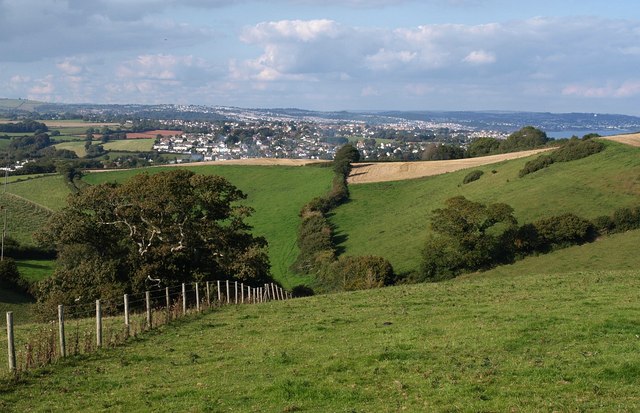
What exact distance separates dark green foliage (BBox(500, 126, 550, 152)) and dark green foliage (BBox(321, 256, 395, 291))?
82759mm

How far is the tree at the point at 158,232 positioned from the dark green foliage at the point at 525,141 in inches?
3792

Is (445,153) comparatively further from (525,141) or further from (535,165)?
(535,165)

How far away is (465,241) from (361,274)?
8601 millimetres

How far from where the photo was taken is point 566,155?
3292 inches

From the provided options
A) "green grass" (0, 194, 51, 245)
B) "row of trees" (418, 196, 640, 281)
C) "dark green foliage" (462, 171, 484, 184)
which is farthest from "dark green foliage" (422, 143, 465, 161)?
"row of trees" (418, 196, 640, 281)

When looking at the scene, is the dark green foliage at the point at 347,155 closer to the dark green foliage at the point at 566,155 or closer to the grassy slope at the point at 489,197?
the grassy slope at the point at 489,197

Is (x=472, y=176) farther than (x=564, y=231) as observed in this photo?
Yes

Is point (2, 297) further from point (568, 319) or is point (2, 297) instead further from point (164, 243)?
point (568, 319)

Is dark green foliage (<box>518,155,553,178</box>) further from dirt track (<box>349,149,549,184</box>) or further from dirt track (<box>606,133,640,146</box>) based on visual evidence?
dirt track (<box>349,149,549,184</box>)

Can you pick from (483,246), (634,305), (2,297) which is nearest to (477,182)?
(483,246)

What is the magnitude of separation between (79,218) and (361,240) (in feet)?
116

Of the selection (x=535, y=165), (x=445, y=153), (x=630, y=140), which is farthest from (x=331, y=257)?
(x=445, y=153)

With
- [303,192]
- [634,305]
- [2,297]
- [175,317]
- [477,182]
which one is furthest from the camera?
[303,192]

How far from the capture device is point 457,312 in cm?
2159
